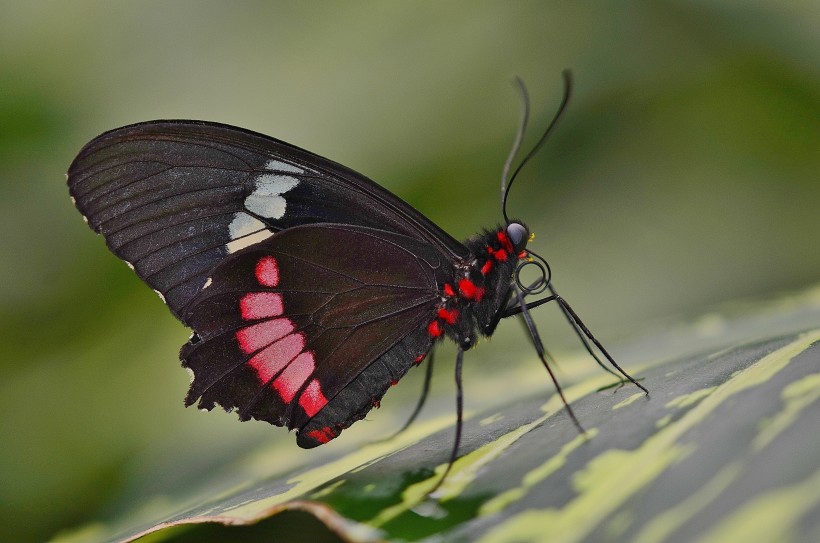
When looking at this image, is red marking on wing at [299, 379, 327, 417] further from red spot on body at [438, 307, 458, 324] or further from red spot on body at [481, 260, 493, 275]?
red spot on body at [481, 260, 493, 275]

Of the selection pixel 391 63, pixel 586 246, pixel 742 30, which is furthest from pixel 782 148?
pixel 391 63

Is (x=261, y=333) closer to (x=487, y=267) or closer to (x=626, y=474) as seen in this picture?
(x=487, y=267)

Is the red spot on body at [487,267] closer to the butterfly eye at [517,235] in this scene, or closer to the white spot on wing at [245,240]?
the butterfly eye at [517,235]

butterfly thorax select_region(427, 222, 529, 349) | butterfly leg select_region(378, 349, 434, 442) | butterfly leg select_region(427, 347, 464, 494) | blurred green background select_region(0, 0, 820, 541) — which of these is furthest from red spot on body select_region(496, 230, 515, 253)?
blurred green background select_region(0, 0, 820, 541)

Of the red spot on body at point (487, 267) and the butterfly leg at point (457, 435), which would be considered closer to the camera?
the butterfly leg at point (457, 435)

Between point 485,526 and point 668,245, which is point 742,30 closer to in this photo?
point 668,245

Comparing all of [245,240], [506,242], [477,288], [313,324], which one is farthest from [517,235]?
[245,240]

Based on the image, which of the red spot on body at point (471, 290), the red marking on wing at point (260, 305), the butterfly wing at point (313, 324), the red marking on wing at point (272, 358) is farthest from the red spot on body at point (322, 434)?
the red spot on body at point (471, 290)
